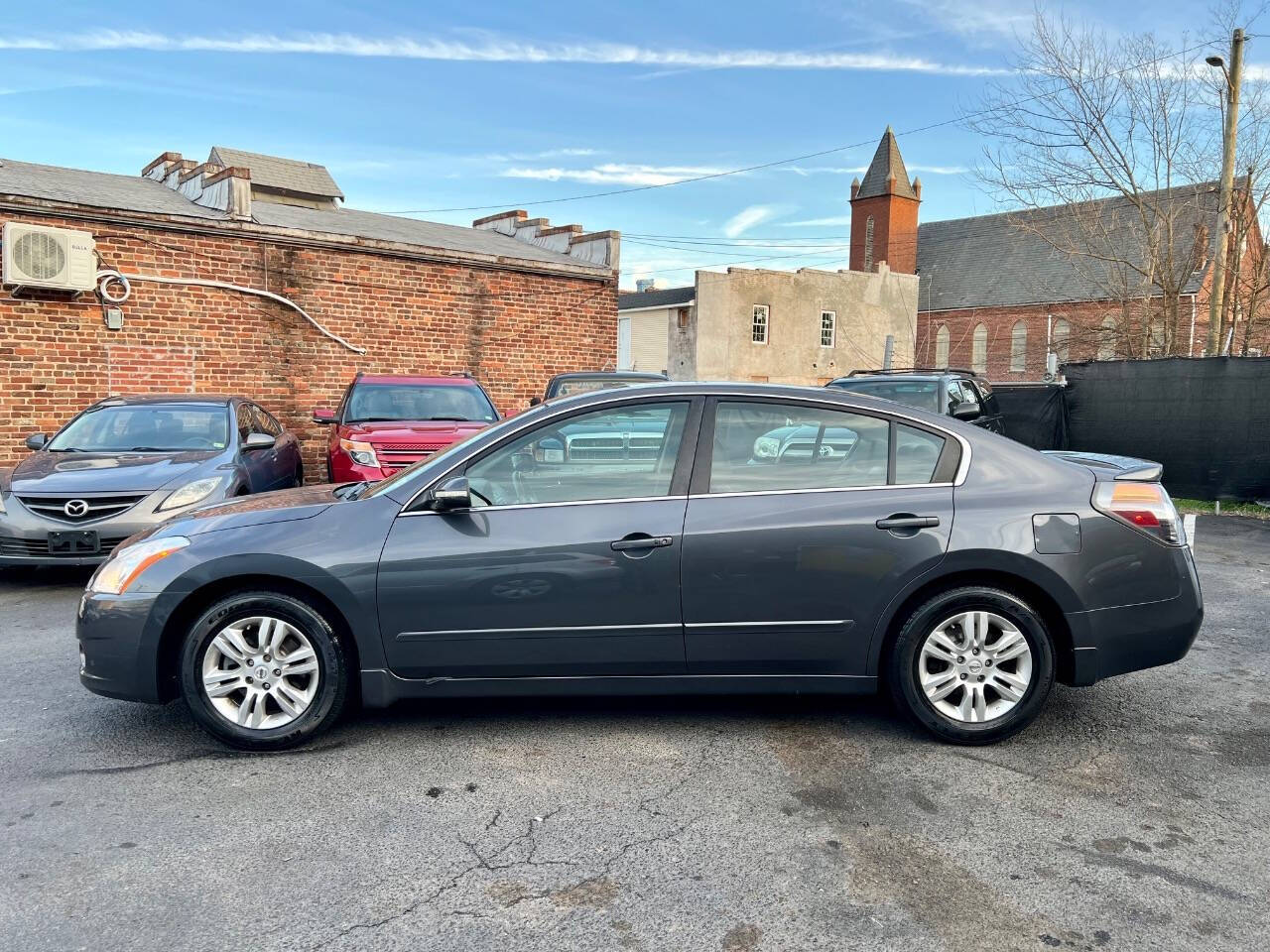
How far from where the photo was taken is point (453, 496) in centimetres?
375

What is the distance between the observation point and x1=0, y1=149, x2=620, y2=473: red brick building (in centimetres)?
1173

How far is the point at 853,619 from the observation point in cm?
382

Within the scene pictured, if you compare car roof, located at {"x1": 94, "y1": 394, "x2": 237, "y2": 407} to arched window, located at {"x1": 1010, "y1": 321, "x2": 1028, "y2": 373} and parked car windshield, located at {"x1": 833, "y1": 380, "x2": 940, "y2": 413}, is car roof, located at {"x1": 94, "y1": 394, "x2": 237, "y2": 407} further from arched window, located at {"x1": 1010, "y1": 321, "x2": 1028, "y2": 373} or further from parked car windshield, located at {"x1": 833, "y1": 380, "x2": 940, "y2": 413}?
arched window, located at {"x1": 1010, "y1": 321, "x2": 1028, "y2": 373}

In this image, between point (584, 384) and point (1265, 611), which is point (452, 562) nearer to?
point (1265, 611)

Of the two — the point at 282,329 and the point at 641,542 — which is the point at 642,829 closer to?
the point at 641,542

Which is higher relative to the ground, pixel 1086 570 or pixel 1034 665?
pixel 1086 570

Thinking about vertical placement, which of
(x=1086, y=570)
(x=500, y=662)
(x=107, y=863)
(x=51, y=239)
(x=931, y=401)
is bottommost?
(x=107, y=863)

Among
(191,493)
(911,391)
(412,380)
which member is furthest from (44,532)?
(911,391)

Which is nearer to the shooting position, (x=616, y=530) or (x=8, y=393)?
(x=616, y=530)

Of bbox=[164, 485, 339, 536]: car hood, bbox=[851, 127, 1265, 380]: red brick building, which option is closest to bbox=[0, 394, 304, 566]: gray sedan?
bbox=[164, 485, 339, 536]: car hood

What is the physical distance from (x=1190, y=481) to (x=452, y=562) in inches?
453

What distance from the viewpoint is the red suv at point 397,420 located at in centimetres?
852

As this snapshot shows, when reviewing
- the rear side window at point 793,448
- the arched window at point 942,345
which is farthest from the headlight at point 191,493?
the arched window at point 942,345

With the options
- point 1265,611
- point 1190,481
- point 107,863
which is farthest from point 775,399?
point 1190,481
